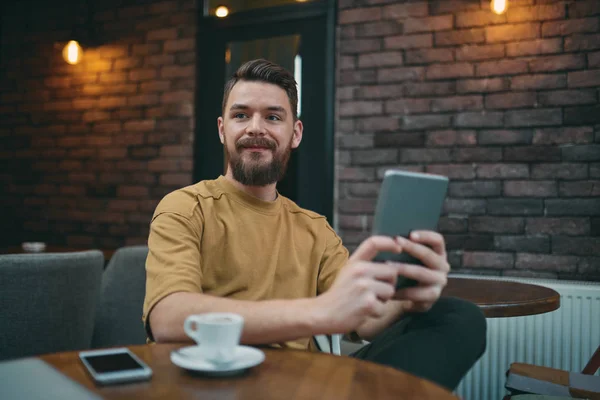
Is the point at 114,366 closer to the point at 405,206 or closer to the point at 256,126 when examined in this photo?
the point at 405,206

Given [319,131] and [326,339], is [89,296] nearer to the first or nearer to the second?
[326,339]

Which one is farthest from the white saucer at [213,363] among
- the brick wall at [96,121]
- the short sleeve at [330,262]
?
the brick wall at [96,121]

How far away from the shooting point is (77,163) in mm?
3670

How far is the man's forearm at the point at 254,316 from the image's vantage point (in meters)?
0.92

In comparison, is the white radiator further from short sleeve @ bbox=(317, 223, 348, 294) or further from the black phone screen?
the black phone screen

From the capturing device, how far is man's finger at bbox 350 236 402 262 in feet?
2.88

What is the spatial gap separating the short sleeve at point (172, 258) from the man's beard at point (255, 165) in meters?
0.21

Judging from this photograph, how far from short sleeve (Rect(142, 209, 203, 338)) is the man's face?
23 centimetres

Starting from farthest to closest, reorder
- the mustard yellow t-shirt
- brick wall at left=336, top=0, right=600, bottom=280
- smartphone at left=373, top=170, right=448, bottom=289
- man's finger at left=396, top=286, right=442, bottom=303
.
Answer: brick wall at left=336, top=0, right=600, bottom=280, the mustard yellow t-shirt, man's finger at left=396, top=286, right=442, bottom=303, smartphone at left=373, top=170, right=448, bottom=289

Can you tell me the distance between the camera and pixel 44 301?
1.59 m

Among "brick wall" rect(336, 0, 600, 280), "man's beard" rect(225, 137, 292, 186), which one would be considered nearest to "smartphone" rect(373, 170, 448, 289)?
"man's beard" rect(225, 137, 292, 186)

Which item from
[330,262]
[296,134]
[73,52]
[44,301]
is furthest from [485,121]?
[73,52]

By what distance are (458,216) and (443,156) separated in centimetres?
31

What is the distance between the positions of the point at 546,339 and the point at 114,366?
213 centimetres
